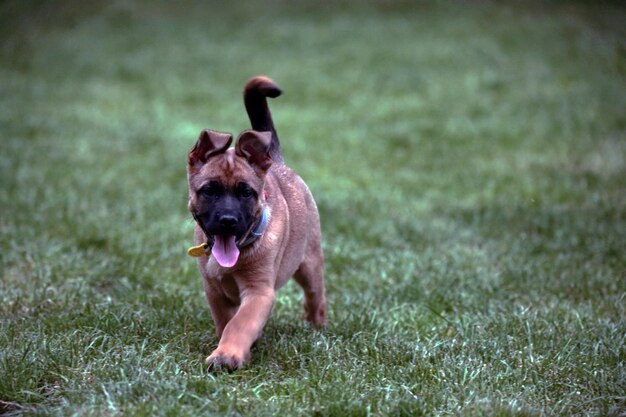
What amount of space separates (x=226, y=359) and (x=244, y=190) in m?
0.84

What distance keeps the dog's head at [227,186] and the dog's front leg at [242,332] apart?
253 millimetres

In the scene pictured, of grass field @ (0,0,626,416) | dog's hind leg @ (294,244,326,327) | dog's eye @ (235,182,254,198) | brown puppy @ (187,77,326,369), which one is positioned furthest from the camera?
dog's hind leg @ (294,244,326,327)

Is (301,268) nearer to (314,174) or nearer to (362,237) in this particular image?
(362,237)

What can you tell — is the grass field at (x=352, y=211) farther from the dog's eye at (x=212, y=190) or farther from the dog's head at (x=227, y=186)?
the dog's eye at (x=212, y=190)

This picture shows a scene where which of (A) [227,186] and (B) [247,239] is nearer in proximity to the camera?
(A) [227,186]

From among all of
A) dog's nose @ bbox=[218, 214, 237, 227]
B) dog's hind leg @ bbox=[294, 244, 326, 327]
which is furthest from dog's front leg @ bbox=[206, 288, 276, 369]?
dog's hind leg @ bbox=[294, 244, 326, 327]

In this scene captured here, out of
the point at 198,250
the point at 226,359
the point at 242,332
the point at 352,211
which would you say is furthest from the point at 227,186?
the point at 352,211

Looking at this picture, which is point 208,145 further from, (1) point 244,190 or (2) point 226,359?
(2) point 226,359

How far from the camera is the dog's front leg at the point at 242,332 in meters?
4.19

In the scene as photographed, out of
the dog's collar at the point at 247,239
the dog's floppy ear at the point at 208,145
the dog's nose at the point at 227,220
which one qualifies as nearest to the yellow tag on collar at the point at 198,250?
the dog's collar at the point at 247,239

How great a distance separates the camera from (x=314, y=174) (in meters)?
10.2

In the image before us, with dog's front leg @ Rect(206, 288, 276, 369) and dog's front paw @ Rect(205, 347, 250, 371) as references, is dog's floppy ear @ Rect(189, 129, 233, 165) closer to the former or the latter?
dog's front leg @ Rect(206, 288, 276, 369)

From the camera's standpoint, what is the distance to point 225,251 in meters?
4.34

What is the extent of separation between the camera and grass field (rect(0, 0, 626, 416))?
414cm
